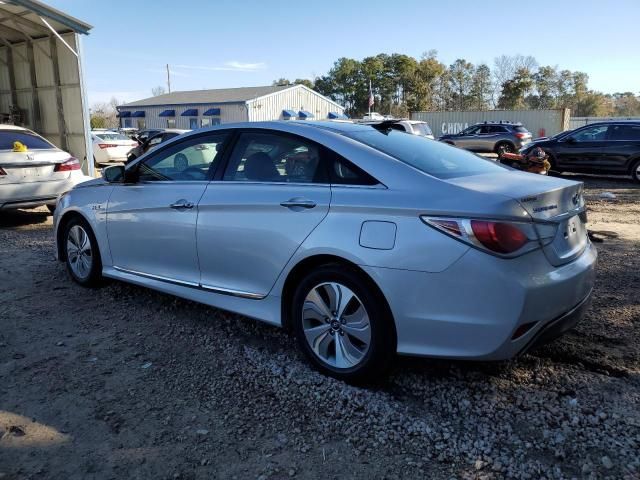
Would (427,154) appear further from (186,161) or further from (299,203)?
(186,161)

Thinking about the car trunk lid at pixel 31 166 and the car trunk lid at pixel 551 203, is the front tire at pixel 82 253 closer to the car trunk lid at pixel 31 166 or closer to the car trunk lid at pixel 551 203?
the car trunk lid at pixel 31 166

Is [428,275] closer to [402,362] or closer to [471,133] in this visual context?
[402,362]

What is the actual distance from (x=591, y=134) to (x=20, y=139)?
1359cm

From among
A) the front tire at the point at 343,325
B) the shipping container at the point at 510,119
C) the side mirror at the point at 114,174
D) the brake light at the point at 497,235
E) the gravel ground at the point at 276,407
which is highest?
the shipping container at the point at 510,119

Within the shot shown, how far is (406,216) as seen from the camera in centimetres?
285

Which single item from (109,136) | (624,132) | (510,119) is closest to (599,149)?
(624,132)

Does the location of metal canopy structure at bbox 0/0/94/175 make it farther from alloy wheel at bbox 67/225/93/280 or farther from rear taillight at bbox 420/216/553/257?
rear taillight at bbox 420/216/553/257

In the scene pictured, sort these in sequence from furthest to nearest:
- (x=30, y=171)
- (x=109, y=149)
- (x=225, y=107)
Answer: (x=225, y=107) → (x=109, y=149) → (x=30, y=171)

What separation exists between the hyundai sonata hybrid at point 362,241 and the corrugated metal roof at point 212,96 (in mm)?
39371

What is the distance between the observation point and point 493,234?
265cm

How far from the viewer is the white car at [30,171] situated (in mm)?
7555

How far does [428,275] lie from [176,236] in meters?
2.08

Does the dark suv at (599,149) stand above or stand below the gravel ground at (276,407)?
above

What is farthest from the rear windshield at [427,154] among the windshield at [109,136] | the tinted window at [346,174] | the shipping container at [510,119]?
the shipping container at [510,119]
